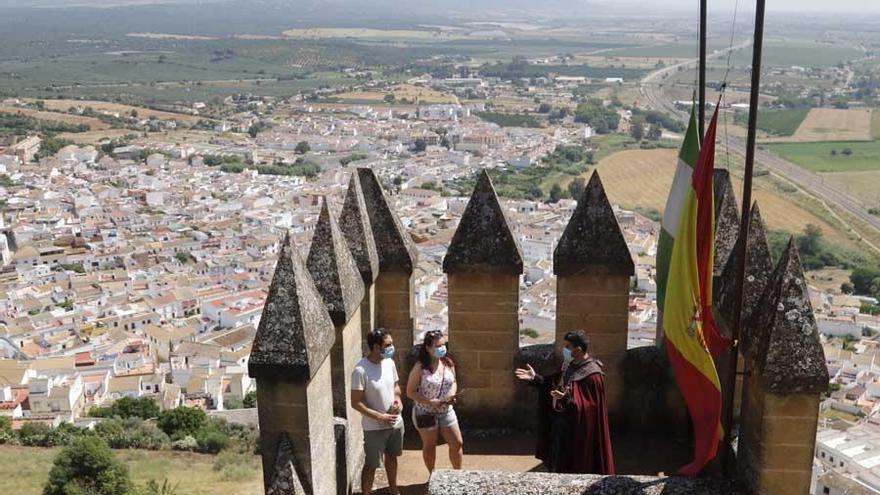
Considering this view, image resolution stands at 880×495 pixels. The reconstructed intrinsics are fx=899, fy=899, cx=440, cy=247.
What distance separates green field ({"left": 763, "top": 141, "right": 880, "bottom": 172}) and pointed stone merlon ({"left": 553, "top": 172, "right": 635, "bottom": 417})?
341 feet

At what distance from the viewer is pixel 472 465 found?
7172 millimetres

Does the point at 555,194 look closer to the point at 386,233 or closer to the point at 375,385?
the point at 386,233

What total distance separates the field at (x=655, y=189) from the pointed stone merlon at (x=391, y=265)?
60936mm

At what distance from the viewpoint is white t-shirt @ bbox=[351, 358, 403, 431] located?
6.17 meters

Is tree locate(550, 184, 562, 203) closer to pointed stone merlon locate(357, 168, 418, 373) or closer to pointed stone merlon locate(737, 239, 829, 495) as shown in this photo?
pointed stone merlon locate(357, 168, 418, 373)

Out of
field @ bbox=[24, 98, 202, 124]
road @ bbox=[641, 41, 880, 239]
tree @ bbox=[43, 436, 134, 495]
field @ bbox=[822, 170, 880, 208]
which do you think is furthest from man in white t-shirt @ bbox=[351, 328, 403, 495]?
field @ bbox=[24, 98, 202, 124]

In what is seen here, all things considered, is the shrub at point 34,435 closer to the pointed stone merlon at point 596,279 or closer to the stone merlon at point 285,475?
the pointed stone merlon at point 596,279

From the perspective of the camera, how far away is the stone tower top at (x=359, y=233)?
23.2ft

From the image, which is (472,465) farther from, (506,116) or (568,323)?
(506,116)

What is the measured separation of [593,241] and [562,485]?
2.32 m

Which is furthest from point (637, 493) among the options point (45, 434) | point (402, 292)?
point (45, 434)

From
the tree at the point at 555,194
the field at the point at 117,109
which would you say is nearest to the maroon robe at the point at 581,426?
the tree at the point at 555,194

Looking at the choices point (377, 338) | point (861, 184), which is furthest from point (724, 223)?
point (861, 184)

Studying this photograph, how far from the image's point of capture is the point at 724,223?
708cm
